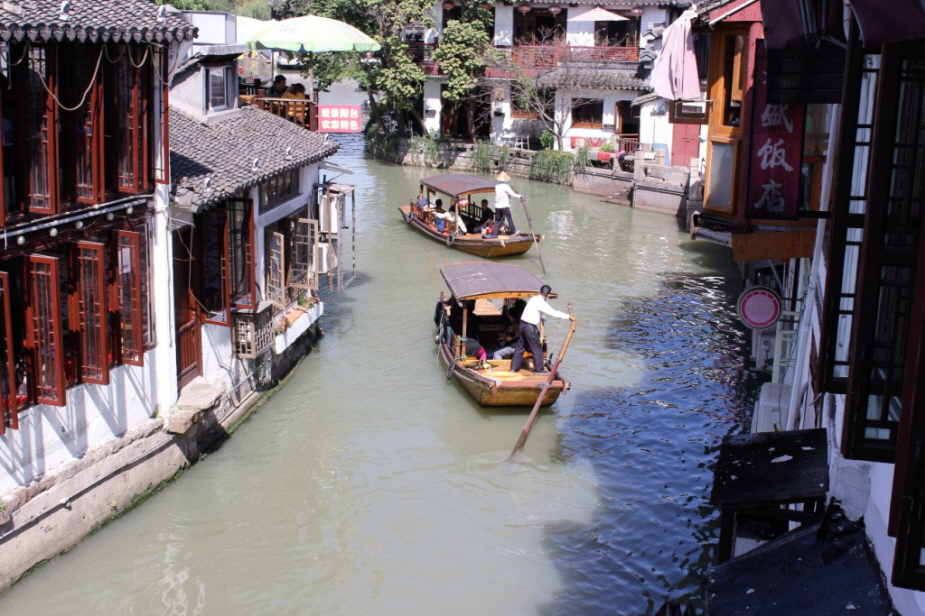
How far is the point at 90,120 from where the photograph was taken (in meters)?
11.4

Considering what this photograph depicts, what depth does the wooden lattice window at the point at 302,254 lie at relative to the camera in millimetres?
18172

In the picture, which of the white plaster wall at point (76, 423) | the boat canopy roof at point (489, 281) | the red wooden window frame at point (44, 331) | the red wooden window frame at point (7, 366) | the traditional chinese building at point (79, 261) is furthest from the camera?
the boat canopy roof at point (489, 281)

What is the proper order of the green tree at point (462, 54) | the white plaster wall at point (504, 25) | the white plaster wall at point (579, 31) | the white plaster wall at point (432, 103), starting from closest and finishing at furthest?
1. the green tree at point (462, 54)
2. the white plaster wall at point (579, 31)
3. the white plaster wall at point (504, 25)
4. the white plaster wall at point (432, 103)

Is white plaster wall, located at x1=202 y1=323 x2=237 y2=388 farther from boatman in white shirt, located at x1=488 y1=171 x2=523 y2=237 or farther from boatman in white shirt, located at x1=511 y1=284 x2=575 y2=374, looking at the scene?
boatman in white shirt, located at x1=488 y1=171 x2=523 y2=237

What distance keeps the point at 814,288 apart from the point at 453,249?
1844 cm

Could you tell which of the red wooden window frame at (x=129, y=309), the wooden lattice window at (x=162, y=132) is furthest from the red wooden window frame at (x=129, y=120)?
the red wooden window frame at (x=129, y=309)

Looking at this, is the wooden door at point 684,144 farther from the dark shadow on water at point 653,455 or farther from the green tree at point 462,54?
the dark shadow on water at point 653,455

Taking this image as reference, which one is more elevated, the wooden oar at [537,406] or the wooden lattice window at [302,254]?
the wooden lattice window at [302,254]

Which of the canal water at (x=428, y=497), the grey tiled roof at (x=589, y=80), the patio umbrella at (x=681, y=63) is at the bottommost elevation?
the canal water at (x=428, y=497)

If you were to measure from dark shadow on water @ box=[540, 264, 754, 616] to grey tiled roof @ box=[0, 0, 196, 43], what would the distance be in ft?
24.6

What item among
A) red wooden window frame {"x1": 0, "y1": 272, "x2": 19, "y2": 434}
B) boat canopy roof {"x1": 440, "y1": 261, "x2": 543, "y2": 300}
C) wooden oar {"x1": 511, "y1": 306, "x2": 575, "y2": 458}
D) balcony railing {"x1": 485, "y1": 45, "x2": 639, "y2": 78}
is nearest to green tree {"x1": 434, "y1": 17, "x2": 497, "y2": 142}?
balcony railing {"x1": 485, "y1": 45, "x2": 639, "y2": 78}

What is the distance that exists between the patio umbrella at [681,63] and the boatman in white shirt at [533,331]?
12.8 feet

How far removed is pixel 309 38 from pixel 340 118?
2040 millimetres

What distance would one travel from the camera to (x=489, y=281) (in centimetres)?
1800
